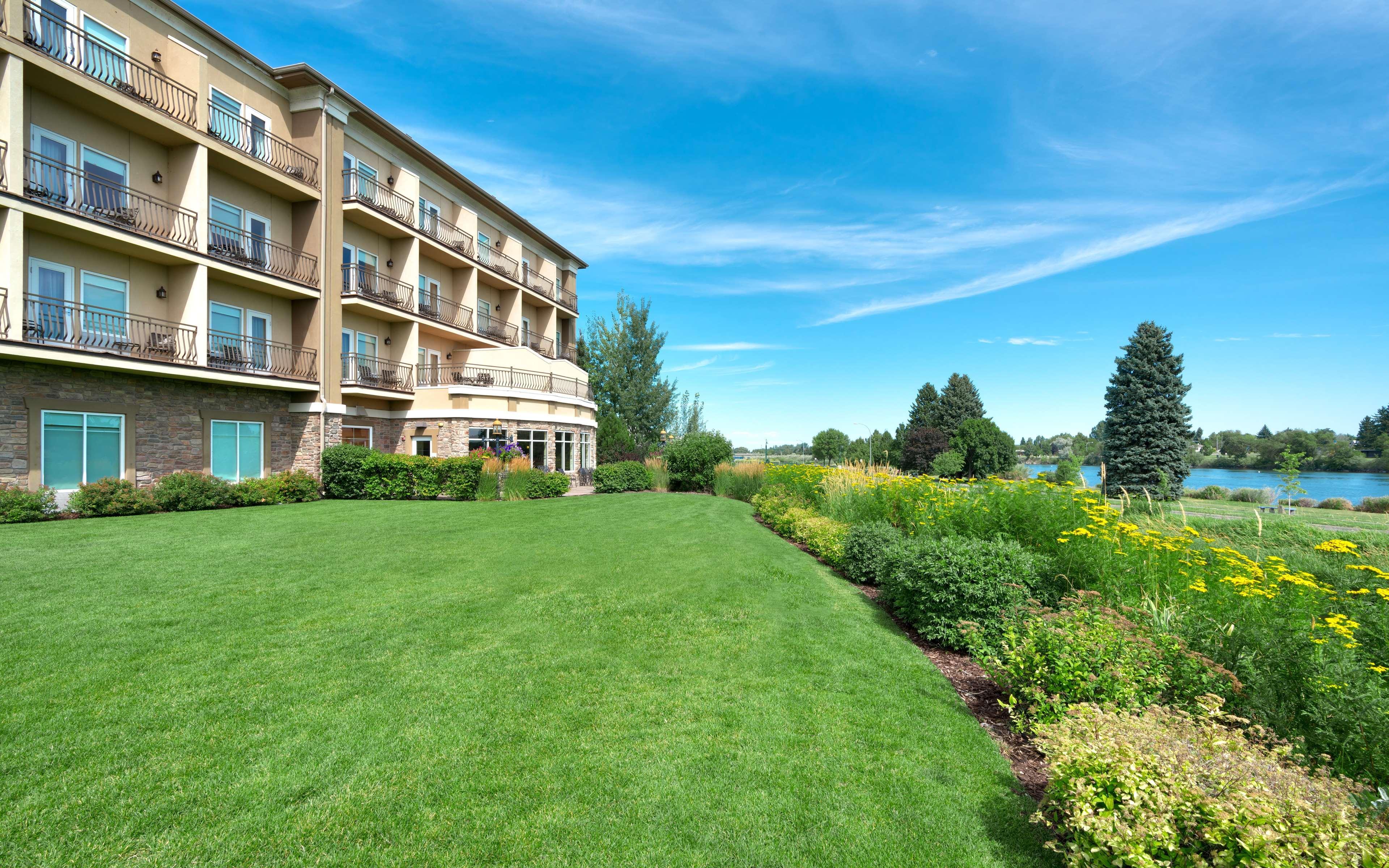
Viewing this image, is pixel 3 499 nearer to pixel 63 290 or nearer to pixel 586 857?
pixel 63 290

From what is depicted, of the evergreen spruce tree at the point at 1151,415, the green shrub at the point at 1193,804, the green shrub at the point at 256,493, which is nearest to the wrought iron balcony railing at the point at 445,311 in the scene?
the green shrub at the point at 256,493

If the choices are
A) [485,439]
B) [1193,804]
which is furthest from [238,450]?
[1193,804]

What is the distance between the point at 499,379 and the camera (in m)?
25.8

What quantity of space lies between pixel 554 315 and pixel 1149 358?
1222 inches

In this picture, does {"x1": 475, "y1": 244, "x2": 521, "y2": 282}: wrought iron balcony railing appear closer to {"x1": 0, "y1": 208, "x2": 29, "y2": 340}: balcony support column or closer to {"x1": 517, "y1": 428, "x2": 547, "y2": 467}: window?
{"x1": 517, "y1": 428, "x2": 547, "y2": 467}: window

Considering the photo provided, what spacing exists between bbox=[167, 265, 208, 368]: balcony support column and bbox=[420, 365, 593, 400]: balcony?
8.22m

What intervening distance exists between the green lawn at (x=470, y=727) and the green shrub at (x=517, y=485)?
10.6m

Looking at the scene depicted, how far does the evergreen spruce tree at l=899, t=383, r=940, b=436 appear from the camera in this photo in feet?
177

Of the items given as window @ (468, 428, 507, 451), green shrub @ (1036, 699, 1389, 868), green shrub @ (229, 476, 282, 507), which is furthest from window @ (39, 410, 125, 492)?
green shrub @ (1036, 699, 1389, 868)

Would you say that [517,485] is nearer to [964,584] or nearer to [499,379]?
[499,379]

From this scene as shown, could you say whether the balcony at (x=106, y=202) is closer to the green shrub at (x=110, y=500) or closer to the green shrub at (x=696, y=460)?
the green shrub at (x=110, y=500)

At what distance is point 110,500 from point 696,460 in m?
16.9

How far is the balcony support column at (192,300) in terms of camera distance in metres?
15.6

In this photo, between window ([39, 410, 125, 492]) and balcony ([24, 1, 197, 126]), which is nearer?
balcony ([24, 1, 197, 126])
